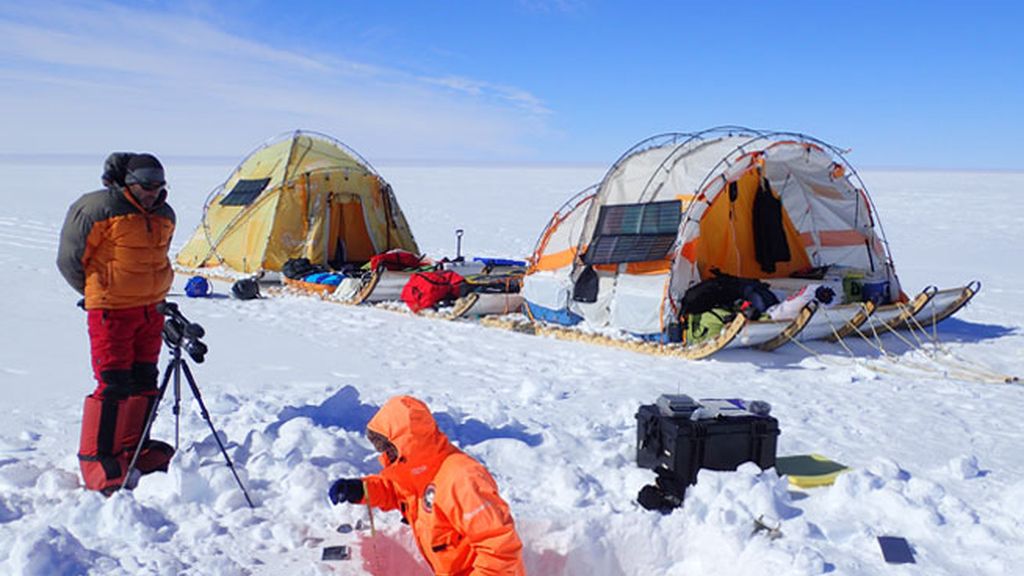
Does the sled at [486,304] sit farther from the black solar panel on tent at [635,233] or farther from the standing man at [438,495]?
the standing man at [438,495]

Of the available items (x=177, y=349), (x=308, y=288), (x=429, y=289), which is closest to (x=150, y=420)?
(x=177, y=349)

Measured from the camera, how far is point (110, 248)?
4.29 meters

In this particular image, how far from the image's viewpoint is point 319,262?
13523 mm

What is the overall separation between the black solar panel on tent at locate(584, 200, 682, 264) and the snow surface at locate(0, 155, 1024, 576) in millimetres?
1094

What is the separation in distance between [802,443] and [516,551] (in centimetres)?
323

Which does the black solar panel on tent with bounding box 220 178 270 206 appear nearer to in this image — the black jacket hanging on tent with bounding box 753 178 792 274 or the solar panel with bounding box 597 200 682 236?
the solar panel with bounding box 597 200 682 236

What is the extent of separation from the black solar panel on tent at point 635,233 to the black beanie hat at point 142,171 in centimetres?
578

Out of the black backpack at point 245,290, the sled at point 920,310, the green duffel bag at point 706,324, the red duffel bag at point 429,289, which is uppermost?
the sled at point 920,310

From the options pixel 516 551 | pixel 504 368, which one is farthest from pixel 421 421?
pixel 504 368

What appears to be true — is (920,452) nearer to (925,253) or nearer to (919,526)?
(919,526)

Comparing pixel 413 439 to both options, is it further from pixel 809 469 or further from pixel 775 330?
pixel 775 330

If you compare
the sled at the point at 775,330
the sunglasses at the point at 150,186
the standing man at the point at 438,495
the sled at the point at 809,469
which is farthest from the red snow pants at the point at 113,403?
the sled at the point at 775,330

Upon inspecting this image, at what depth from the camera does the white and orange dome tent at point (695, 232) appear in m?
9.04

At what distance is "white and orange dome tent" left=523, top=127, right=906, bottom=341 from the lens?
356 inches
